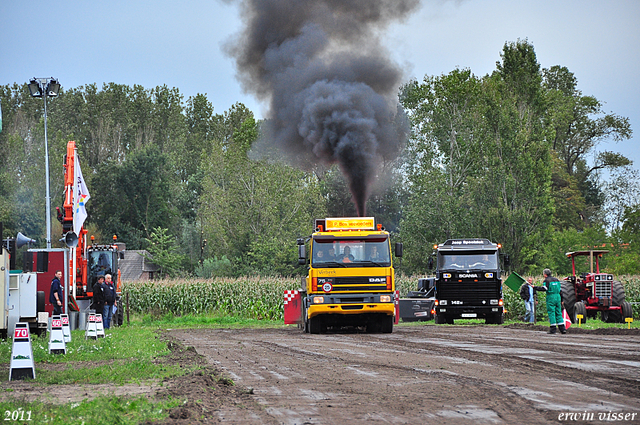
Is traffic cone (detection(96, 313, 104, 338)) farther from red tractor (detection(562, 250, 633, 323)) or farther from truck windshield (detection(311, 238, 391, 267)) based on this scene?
red tractor (detection(562, 250, 633, 323))

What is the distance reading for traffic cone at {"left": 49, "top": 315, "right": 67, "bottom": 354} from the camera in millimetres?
15844

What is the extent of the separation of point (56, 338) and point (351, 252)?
939 cm

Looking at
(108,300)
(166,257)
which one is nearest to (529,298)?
(108,300)

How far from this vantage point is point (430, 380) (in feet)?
36.5

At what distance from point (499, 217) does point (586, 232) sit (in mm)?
12121

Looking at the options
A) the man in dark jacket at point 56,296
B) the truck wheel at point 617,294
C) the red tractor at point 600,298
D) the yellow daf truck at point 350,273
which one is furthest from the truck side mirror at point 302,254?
→ the truck wheel at point 617,294

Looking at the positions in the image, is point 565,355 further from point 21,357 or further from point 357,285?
point 21,357

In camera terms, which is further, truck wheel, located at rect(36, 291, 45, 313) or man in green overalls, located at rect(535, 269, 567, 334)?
truck wheel, located at rect(36, 291, 45, 313)

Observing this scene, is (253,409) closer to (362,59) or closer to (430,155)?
(362,59)

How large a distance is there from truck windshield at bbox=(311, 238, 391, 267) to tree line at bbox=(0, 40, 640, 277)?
26.6 meters

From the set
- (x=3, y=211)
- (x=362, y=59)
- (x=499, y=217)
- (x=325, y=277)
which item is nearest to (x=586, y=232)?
(x=499, y=217)

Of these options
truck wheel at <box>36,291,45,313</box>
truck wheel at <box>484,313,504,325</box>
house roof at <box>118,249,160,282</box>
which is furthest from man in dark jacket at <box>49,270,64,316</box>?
house roof at <box>118,249,160,282</box>

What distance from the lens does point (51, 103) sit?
79.6 metres

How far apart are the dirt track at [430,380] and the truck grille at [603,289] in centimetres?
1006
